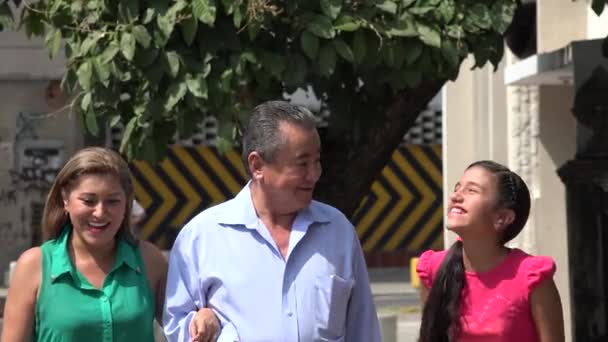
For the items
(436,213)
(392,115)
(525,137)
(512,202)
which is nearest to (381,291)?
(436,213)

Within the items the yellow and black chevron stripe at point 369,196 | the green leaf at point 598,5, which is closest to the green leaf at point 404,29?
the green leaf at point 598,5

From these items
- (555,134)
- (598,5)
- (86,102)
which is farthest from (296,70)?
(555,134)

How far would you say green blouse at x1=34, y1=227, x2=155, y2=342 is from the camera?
4.86 m

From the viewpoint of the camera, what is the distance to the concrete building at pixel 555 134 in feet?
25.8

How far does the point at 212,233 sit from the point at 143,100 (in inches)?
93.1

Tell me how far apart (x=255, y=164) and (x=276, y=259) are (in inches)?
11.2

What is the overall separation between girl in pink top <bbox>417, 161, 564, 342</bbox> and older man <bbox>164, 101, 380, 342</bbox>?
22.5 inches

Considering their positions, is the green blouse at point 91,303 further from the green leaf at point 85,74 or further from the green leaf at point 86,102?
the green leaf at point 86,102

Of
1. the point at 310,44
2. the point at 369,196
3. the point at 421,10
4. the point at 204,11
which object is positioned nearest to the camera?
the point at 204,11

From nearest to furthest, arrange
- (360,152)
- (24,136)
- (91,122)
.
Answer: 1. (91,122)
2. (360,152)
3. (24,136)

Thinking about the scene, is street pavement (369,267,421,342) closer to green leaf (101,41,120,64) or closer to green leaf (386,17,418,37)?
green leaf (386,17,418,37)

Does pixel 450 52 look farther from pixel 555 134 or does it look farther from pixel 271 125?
pixel 555 134

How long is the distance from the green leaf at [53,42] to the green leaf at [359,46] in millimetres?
1340

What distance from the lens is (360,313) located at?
15.6 ft
